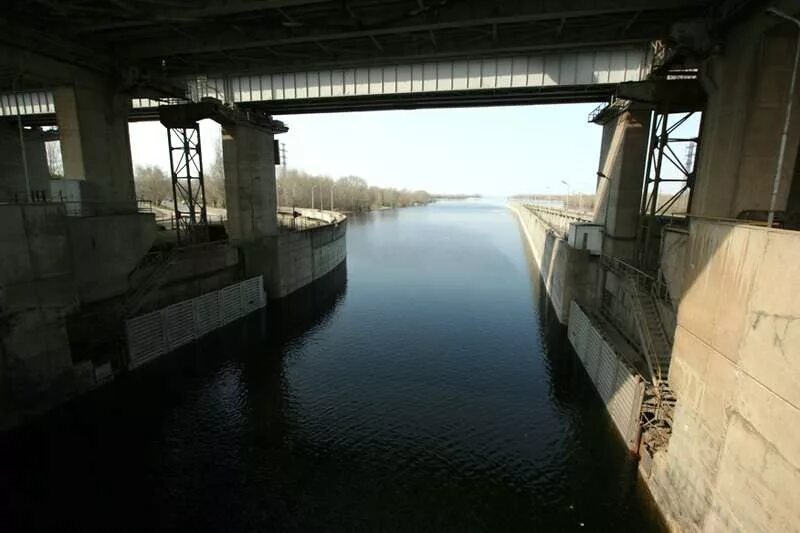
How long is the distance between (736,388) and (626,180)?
748 inches

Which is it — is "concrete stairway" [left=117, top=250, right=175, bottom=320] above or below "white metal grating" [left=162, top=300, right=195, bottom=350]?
above

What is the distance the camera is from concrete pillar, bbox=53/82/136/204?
21203mm

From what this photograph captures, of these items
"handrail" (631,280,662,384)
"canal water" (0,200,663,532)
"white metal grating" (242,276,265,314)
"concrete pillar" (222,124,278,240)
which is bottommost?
"canal water" (0,200,663,532)

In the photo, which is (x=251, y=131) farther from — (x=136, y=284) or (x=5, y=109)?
(x=5, y=109)

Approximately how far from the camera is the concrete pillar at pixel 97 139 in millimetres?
21203

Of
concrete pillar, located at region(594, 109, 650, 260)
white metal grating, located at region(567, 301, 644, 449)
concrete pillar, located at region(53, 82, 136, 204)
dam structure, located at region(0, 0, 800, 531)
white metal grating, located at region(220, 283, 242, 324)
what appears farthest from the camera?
white metal grating, located at region(220, 283, 242, 324)

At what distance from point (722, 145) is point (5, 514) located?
2698cm

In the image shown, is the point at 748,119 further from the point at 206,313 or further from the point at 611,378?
the point at 206,313

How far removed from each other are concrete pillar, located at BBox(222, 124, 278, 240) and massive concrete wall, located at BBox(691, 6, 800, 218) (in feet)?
101

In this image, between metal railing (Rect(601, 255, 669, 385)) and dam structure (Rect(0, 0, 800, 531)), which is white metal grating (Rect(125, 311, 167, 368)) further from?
metal railing (Rect(601, 255, 669, 385))

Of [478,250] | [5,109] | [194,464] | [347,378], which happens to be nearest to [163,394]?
[194,464]

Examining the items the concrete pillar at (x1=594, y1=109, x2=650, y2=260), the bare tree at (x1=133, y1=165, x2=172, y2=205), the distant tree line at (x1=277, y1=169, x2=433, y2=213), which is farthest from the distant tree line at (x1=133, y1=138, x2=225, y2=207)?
the concrete pillar at (x1=594, y1=109, x2=650, y2=260)

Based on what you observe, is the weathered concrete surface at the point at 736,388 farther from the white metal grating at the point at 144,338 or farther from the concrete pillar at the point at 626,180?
the white metal grating at the point at 144,338

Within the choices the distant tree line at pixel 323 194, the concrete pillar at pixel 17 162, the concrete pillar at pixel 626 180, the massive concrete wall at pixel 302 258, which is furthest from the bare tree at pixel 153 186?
the concrete pillar at pixel 626 180
